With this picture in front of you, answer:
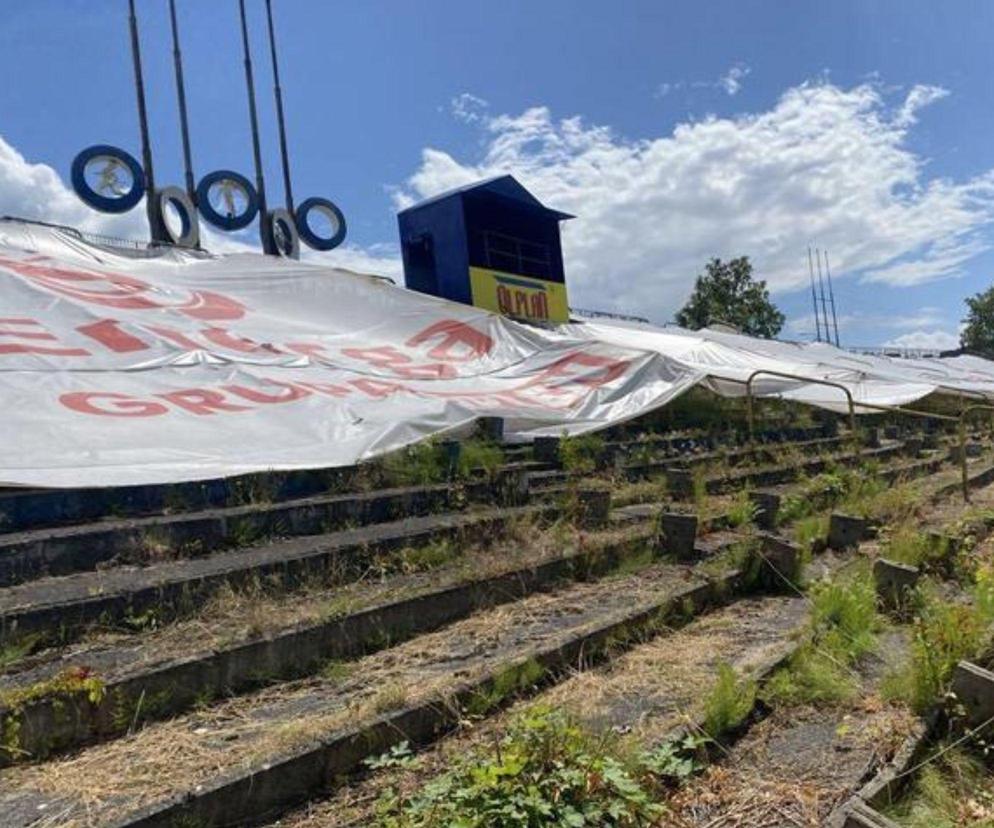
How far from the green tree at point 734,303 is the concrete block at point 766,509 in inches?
1359

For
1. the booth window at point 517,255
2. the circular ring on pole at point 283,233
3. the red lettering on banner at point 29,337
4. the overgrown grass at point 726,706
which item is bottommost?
the overgrown grass at point 726,706

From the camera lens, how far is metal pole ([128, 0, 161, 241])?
1297 cm

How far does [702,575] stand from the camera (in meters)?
4.27

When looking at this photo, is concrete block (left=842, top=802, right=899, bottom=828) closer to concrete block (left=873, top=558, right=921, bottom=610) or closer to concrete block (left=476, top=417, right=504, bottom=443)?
concrete block (left=873, top=558, right=921, bottom=610)

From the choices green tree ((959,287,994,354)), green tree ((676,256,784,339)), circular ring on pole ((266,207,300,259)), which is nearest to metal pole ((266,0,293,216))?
circular ring on pole ((266,207,300,259))

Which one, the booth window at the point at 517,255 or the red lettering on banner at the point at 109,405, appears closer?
the red lettering on banner at the point at 109,405

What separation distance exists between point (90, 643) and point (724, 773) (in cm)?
248

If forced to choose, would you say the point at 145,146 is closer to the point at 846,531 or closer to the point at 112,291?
the point at 112,291

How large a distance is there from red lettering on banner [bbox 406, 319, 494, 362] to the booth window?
17.4ft

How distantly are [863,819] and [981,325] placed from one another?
59.0m

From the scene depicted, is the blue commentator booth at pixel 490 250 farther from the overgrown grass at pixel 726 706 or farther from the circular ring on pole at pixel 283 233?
the overgrown grass at pixel 726 706

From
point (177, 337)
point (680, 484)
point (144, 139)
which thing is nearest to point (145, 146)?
point (144, 139)

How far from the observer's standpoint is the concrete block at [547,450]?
6.56 m

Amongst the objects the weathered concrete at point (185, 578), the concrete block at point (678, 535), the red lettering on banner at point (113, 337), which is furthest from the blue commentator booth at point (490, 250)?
the weathered concrete at point (185, 578)
